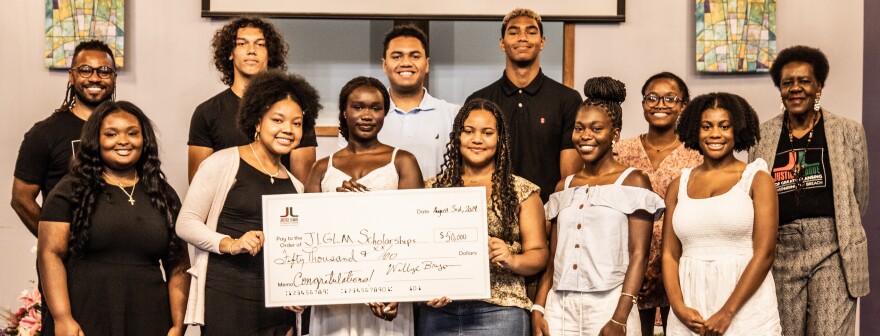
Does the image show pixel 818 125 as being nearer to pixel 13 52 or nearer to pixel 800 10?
pixel 800 10

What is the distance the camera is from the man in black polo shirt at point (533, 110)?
4.16 m

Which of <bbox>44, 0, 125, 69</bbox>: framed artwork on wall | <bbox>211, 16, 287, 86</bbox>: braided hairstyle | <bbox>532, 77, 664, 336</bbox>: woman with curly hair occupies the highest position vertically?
<bbox>44, 0, 125, 69</bbox>: framed artwork on wall

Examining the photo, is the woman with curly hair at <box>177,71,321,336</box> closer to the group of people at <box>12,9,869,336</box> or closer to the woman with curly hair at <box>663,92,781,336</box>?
the group of people at <box>12,9,869,336</box>

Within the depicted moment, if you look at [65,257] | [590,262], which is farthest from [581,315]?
[65,257]

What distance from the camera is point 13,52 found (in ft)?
18.5

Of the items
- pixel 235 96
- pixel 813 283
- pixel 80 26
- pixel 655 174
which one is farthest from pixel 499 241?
pixel 80 26

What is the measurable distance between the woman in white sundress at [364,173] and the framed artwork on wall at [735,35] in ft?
8.76

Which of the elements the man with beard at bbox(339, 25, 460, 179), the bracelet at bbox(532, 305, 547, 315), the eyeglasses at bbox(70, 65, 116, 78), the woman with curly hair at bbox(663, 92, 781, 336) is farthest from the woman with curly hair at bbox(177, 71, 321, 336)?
the woman with curly hair at bbox(663, 92, 781, 336)

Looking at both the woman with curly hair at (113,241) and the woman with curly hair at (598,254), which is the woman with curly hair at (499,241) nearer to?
the woman with curly hair at (598,254)

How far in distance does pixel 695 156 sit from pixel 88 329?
8.58 ft

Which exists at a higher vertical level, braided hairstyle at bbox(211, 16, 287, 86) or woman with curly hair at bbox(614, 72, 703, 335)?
braided hairstyle at bbox(211, 16, 287, 86)

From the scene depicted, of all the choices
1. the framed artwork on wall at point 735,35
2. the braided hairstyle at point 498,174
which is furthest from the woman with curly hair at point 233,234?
the framed artwork on wall at point 735,35

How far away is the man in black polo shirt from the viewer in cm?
416

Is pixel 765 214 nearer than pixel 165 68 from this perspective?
Yes
